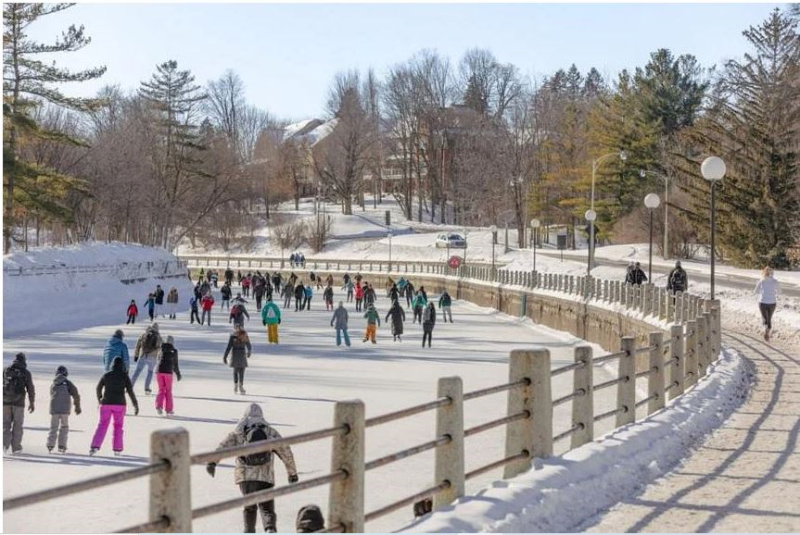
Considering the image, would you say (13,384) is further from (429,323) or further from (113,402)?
(429,323)

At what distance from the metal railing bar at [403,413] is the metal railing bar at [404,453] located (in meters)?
0.22

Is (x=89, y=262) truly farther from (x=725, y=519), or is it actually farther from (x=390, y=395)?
(x=725, y=519)

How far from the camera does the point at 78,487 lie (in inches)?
183

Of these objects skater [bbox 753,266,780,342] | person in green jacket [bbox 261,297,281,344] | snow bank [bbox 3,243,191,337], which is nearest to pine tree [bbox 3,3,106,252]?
snow bank [bbox 3,243,191,337]

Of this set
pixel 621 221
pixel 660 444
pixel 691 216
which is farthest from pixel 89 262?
pixel 660 444

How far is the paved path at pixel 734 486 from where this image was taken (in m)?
8.25

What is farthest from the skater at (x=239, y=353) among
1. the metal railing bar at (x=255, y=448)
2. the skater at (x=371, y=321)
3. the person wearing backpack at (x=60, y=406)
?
the metal railing bar at (x=255, y=448)

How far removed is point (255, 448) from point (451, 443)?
232 centimetres

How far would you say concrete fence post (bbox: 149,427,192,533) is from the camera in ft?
16.6

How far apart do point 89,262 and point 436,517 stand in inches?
1861

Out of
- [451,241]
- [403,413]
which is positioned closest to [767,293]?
[403,413]

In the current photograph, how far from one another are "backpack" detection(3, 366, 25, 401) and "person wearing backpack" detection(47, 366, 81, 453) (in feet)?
1.38

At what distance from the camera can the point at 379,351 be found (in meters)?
32.0

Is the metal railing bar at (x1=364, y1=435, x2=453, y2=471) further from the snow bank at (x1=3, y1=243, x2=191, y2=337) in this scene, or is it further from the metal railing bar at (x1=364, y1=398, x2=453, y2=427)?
the snow bank at (x1=3, y1=243, x2=191, y2=337)
